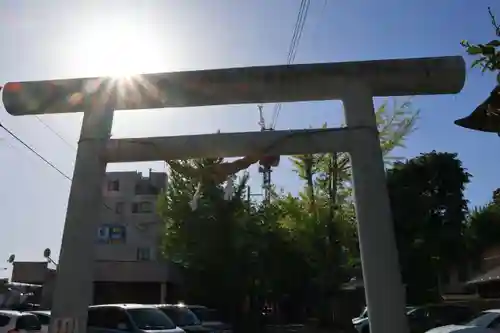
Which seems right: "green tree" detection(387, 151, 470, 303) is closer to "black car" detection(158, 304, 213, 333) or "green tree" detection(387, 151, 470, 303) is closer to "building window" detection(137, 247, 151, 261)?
"black car" detection(158, 304, 213, 333)

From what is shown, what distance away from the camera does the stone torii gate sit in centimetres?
702

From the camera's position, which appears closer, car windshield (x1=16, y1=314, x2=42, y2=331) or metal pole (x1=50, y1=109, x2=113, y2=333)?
metal pole (x1=50, y1=109, x2=113, y2=333)

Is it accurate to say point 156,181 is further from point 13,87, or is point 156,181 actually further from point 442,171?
point 13,87

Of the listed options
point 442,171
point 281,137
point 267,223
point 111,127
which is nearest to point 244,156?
point 281,137

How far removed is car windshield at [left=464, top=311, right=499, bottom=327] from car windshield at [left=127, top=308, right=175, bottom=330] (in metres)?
7.93

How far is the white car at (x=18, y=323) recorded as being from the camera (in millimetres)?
15875

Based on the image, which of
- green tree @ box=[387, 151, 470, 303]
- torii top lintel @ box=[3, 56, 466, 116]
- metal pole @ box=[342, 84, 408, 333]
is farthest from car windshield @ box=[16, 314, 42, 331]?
green tree @ box=[387, 151, 470, 303]

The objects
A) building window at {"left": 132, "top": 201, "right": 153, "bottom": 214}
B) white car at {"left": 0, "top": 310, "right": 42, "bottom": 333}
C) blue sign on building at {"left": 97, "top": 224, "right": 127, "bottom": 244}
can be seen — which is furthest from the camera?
building window at {"left": 132, "top": 201, "right": 153, "bottom": 214}

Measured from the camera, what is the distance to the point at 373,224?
6828mm

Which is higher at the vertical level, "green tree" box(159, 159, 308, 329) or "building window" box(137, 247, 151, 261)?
"building window" box(137, 247, 151, 261)

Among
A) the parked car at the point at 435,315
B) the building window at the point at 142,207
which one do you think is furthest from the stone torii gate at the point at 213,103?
the building window at the point at 142,207

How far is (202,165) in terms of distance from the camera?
917cm

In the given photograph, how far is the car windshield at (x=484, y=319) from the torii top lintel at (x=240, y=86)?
10.2 m

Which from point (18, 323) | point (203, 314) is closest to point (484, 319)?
point (203, 314)
